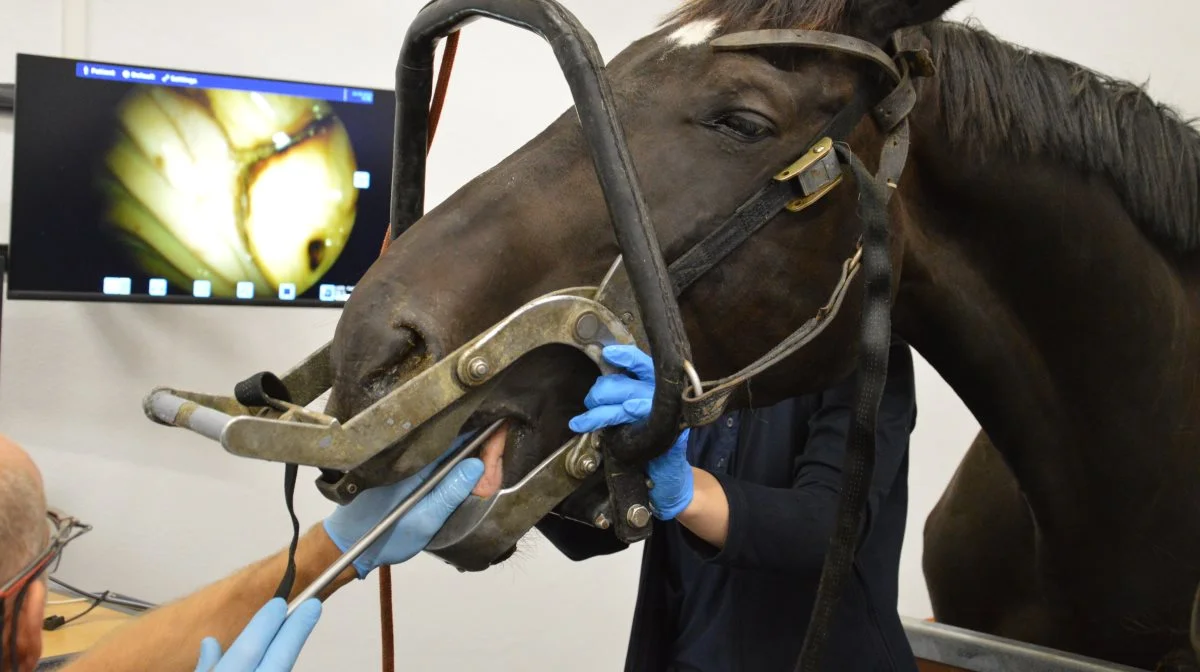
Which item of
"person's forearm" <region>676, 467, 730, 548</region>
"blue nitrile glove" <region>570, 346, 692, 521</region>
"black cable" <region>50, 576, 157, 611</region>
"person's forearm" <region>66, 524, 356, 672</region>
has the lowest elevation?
"black cable" <region>50, 576, 157, 611</region>

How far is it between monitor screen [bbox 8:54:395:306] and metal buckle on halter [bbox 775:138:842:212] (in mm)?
1245

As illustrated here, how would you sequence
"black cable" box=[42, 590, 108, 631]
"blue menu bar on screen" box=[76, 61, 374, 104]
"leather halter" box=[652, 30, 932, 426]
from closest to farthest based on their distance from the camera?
"leather halter" box=[652, 30, 932, 426]
"black cable" box=[42, 590, 108, 631]
"blue menu bar on screen" box=[76, 61, 374, 104]

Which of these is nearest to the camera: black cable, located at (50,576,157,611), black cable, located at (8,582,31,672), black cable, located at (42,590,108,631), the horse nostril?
the horse nostril

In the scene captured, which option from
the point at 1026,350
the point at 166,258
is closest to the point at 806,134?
the point at 1026,350

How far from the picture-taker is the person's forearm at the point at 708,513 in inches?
37.9

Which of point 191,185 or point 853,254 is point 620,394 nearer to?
point 853,254

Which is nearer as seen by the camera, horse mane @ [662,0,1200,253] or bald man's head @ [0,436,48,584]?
horse mane @ [662,0,1200,253]

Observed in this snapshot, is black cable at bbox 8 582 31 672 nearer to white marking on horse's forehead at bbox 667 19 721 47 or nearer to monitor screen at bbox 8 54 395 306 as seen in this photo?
monitor screen at bbox 8 54 395 306

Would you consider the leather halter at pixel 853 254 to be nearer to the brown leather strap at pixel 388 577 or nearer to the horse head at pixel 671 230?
the horse head at pixel 671 230

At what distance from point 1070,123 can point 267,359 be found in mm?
1640

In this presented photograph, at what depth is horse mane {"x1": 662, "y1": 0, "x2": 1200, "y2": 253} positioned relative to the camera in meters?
0.94

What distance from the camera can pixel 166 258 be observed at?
5.77 ft

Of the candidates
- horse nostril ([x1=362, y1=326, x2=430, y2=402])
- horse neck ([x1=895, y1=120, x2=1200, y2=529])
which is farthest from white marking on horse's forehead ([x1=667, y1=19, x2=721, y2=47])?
horse nostril ([x1=362, y1=326, x2=430, y2=402])

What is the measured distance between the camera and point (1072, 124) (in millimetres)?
978
